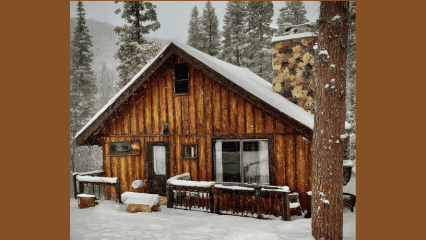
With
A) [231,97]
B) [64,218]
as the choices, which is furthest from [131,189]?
[64,218]

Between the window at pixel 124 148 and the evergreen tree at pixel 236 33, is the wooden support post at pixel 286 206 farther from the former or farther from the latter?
the evergreen tree at pixel 236 33

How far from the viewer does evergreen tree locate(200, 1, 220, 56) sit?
26.5 m

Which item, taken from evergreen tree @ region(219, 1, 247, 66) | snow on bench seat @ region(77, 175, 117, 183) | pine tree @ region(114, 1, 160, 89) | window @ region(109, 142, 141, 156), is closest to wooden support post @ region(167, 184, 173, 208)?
snow on bench seat @ region(77, 175, 117, 183)

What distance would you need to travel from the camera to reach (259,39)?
2316 cm

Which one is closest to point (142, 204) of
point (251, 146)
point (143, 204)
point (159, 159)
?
point (143, 204)

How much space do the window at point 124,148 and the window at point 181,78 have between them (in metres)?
2.76

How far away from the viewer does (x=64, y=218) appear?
1.90 m

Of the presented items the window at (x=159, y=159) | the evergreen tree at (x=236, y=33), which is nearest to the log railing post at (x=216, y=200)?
the window at (x=159, y=159)

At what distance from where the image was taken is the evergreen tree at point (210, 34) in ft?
86.9

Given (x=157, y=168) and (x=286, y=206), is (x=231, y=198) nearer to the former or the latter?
(x=286, y=206)

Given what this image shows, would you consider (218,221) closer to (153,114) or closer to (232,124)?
(232,124)

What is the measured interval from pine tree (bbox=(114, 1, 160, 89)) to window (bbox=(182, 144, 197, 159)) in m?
11.9

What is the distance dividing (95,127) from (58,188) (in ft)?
25.0

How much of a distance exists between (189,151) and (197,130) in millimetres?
859
